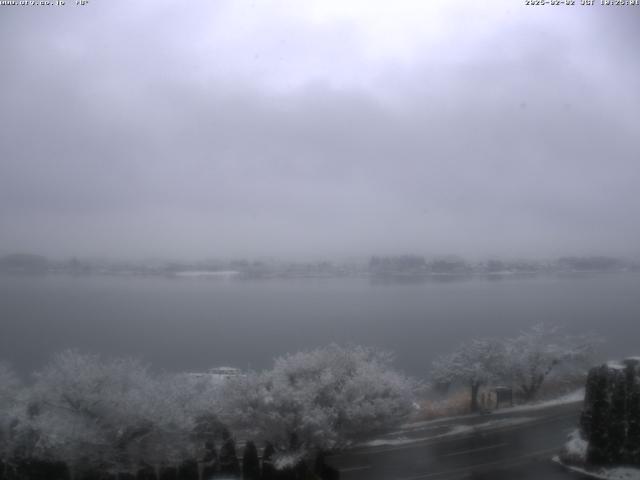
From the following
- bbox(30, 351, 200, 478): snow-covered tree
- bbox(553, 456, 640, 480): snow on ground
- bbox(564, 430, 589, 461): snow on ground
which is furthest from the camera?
bbox(564, 430, 589, 461): snow on ground

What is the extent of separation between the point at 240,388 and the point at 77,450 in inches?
174

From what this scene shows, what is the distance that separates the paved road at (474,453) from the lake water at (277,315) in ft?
45.7

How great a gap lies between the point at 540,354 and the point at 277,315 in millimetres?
29359

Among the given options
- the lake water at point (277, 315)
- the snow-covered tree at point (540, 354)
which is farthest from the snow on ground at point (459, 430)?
the lake water at point (277, 315)

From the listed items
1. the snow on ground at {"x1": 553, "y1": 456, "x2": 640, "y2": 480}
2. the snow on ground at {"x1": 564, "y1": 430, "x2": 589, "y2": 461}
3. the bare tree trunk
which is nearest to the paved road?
the snow on ground at {"x1": 553, "y1": 456, "x2": 640, "y2": 480}

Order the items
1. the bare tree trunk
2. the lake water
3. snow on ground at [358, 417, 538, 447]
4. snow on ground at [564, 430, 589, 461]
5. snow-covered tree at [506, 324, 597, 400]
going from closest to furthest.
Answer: snow on ground at [564, 430, 589, 461]
snow on ground at [358, 417, 538, 447]
the bare tree trunk
snow-covered tree at [506, 324, 597, 400]
the lake water

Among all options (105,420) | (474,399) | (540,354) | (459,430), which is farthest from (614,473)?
(540,354)

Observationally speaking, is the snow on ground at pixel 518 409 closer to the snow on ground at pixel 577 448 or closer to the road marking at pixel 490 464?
the road marking at pixel 490 464

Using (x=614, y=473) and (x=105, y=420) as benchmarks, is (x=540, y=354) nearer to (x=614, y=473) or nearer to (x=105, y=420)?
(x=614, y=473)

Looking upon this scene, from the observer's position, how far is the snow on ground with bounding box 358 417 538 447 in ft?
54.1

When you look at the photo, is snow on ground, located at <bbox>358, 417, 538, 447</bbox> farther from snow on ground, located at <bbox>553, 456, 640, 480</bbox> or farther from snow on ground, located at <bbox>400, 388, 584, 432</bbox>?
snow on ground, located at <bbox>553, 456, 640, 480</bbox>

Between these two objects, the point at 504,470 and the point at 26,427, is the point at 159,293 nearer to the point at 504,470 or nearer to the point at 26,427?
the point at 26,427

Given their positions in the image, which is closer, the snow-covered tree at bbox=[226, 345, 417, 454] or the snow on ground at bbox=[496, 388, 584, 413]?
the snow-covered tree at bbox=[226, 345, 417, 454]

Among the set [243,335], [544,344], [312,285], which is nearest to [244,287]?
[312,285]
